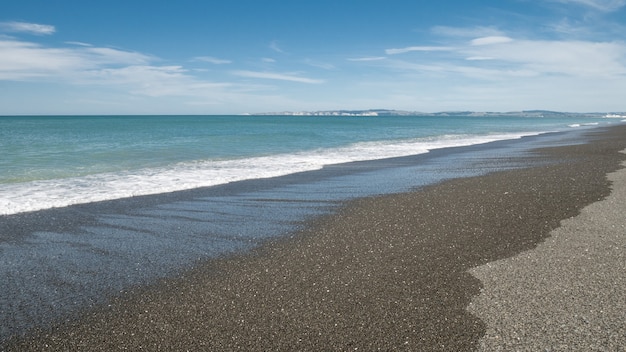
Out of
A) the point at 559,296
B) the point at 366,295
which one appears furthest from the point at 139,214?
the point at 559,296

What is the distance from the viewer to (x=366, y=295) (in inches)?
237

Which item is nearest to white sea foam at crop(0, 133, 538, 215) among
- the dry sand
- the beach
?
the beach

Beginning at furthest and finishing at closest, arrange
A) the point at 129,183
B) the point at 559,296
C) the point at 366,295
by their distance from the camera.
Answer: the point at 129,183 → the point at 366,295 → the point at 559,296

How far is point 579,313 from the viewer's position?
528 cm

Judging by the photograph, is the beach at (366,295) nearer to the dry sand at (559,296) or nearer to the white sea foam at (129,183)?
the dry sand at (559,296)

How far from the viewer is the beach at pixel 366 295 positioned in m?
4.89

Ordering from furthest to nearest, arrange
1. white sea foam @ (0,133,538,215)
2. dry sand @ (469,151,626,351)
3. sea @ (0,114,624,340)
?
white sea foam @ (0,133,538,215) < sea @ (0,114,624,340) < dry sand @ (469,151,626,351)

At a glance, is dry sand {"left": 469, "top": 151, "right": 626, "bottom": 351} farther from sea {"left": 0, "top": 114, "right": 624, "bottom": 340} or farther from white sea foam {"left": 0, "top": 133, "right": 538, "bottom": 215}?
white sea foam {"left": 0, "top": 133, "right": 538, "bottom": 215}

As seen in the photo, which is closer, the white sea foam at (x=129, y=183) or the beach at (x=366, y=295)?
the beach at (x=366, y=295)

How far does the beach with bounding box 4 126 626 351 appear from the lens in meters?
4.89

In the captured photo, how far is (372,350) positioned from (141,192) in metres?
11.4

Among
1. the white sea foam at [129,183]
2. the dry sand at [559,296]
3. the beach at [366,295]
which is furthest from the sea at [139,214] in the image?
the dry sand at [559,296]

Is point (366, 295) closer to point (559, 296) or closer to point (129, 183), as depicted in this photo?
point (559, 296)

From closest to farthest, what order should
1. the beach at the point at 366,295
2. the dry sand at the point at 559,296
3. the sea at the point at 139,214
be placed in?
the dry sand at the point at 559,296, the beach at the point at 366,295, the sea at the point at 139,214
